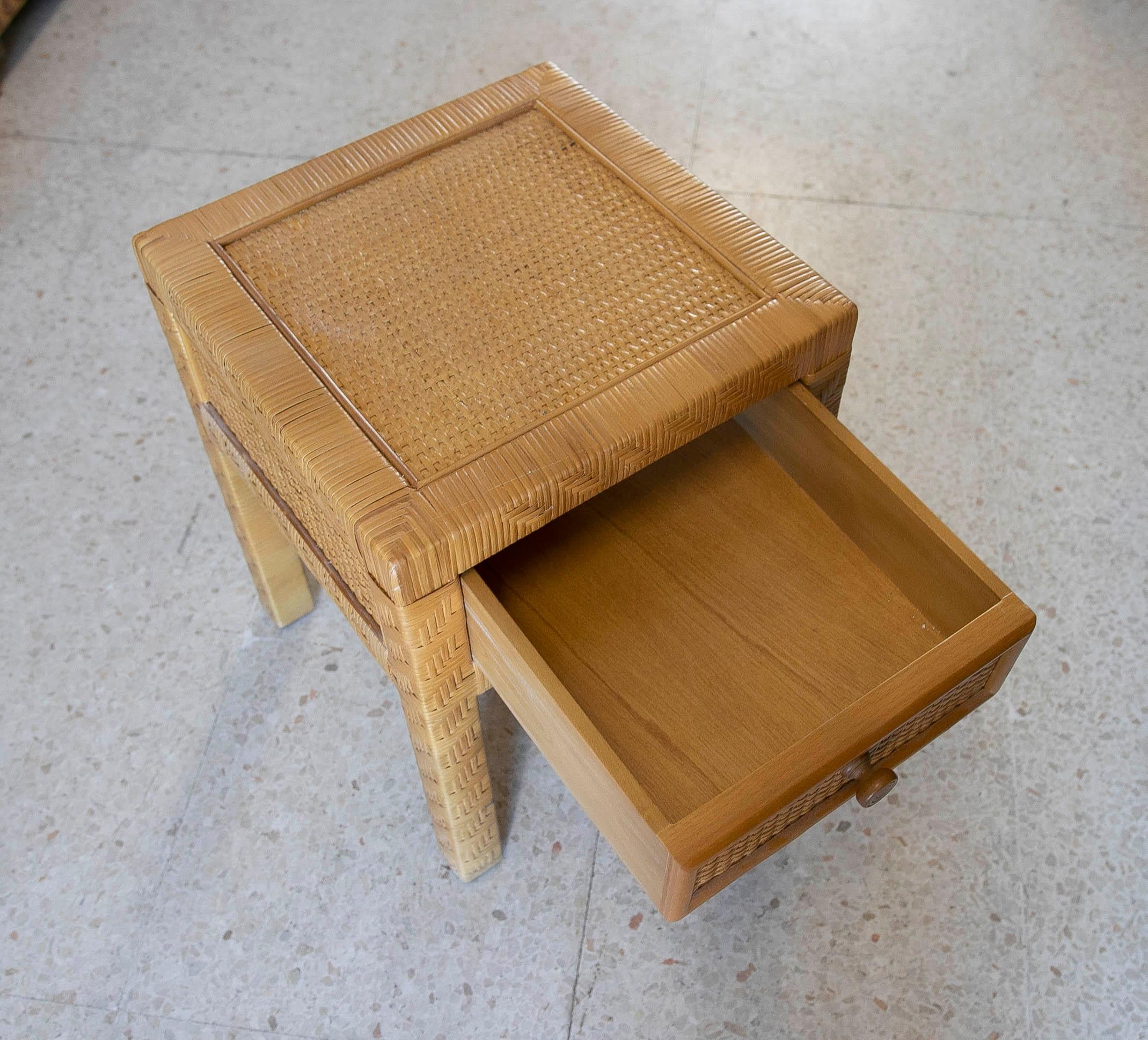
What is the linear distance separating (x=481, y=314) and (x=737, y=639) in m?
0.29

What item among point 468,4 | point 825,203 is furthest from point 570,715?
point 468,4

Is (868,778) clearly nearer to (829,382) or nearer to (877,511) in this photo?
(877,511)

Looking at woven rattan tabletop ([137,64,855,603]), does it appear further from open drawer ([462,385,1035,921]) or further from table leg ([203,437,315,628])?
table leg ([203,437,315,628])

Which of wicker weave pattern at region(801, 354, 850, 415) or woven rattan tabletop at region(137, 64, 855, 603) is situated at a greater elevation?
woven rattan tabletop at region(137, 64, 855, 603)

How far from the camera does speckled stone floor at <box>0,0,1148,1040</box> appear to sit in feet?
3.12

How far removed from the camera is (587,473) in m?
0.72

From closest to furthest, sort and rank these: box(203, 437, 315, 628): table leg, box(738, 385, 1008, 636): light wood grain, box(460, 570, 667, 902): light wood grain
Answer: box(460, 570, 667, 902): light wood grain < box(738, 385, 1008, 636): light wood grain < box(203, 437, 315, 628): table leg

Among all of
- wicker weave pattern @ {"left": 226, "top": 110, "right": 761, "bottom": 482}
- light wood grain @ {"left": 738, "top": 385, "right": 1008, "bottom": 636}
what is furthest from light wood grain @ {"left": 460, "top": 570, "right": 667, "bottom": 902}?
light wood grain @ {"left": 738, "top": 385, "right": 1008, "bottom": 636}

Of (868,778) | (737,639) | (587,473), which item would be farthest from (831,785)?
(587,473)

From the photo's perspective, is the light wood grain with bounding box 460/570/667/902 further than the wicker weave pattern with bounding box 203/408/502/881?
No

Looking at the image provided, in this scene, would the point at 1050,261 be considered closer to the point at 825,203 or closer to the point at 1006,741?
the point at 825,203

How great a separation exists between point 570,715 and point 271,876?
0.49 m

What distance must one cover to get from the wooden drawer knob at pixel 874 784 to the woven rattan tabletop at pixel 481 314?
0.24 m

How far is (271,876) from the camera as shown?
1007mm
